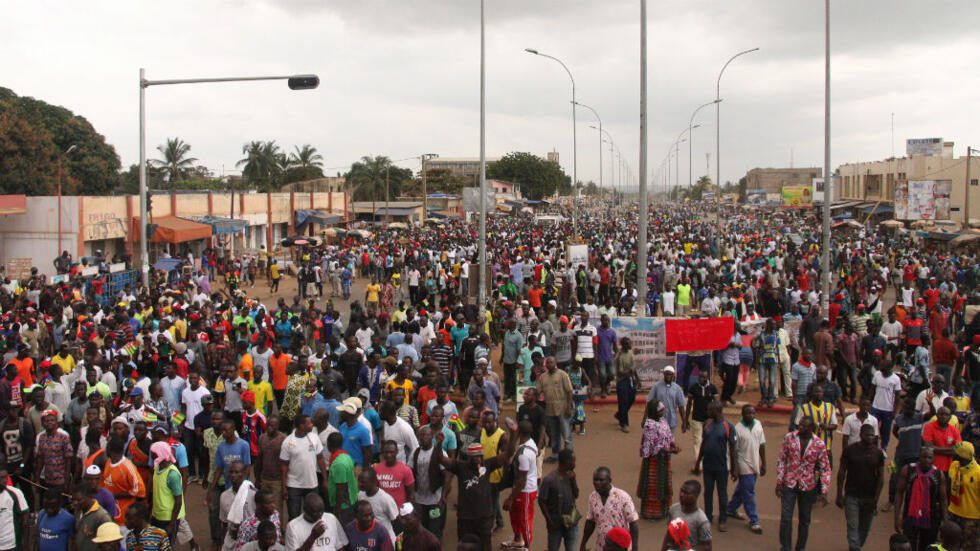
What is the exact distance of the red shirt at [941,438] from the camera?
26.3 ft

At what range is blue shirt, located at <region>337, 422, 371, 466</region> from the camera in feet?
26.4

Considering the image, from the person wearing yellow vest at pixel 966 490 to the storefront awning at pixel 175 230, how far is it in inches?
1059

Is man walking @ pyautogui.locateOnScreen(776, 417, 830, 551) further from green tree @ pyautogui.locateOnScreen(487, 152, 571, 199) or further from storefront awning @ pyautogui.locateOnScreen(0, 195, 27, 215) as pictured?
green tree @ pyautogui.locateOnScreen(487, 152, 571, 199)

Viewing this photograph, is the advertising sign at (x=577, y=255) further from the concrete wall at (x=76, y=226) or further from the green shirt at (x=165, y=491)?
the green shirt at (x=165, y=491)

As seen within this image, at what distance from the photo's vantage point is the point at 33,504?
9.01 metres

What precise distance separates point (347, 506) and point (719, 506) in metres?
3.71

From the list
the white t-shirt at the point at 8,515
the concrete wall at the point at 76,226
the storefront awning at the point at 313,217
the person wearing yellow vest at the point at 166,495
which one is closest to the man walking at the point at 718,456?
the person wearing yellow vest at the point at 166,495

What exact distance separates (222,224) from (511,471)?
2917 cm

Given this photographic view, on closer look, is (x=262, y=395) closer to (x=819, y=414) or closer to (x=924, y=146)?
(x=819, y=414)

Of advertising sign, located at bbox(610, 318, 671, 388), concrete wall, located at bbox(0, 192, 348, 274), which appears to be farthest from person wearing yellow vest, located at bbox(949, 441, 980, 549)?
concrete wall, located at bbox(0, 192, 348, 274)

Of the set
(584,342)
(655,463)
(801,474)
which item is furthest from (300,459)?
(584,342)

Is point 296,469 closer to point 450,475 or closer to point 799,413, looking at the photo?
point 450,475

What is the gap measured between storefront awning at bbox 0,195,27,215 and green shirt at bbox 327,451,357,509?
2473 centimetres

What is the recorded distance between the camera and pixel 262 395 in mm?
10086
